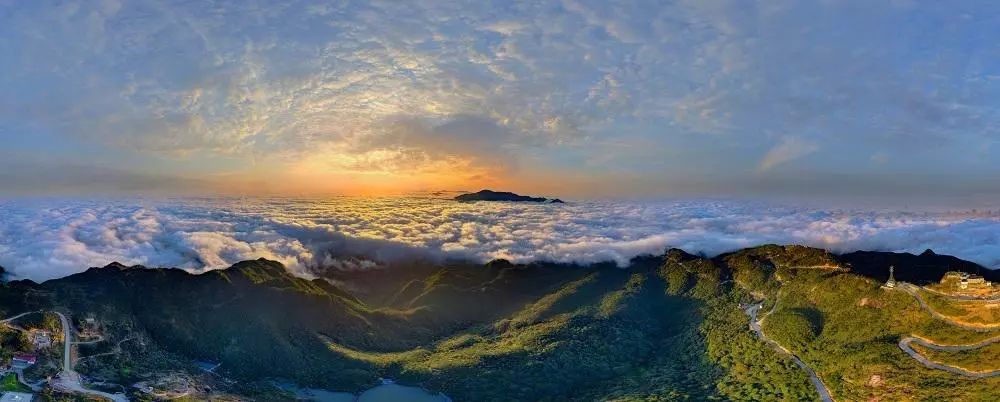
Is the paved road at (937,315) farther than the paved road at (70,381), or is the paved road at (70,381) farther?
the paved road at (937,315)

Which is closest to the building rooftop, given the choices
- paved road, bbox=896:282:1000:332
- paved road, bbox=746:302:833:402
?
paved road, bbox=746:302:833:402

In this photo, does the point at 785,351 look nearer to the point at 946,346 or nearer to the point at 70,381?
the point at 946,346

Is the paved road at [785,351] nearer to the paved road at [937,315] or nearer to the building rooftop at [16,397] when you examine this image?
the paved road at [937,315]

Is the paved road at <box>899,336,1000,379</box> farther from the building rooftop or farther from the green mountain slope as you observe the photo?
the building rooftop

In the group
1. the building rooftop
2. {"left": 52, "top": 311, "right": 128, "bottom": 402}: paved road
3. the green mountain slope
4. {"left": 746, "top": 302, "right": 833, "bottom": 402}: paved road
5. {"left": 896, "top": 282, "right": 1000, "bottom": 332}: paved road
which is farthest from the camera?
the green mountain slope

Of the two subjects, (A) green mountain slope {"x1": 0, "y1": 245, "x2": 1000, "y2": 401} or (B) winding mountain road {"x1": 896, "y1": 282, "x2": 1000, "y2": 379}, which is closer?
(B) winding mountain road {"x1": 896, "y1": 282, "x2": 1000, "y2": 379}

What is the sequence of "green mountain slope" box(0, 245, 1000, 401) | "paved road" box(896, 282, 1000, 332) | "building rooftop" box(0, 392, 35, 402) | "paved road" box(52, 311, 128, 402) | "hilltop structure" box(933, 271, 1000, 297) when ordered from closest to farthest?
1. "building rooftop" box(0, 392, 35, 402)
2. "paved road" box(52, 311, 128, 402)
3. "paved road" box(896, 282, 1000, 332)
4. "hilltop structure" box(933, 271, 1000, 297)
5. "green mountain slope" box(0, 245, 1000, 401)

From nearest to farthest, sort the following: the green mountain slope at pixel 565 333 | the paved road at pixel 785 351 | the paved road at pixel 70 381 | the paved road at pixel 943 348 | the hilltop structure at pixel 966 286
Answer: the paved road at pixel 70 381 → the paved road at pixel 943 348 → the paved road at pixel 785 351 → the hilltop structure at pixel 966 286 → the green mountain slope at pixel 565 333

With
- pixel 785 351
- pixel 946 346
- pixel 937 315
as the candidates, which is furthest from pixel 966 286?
pixel 785 351

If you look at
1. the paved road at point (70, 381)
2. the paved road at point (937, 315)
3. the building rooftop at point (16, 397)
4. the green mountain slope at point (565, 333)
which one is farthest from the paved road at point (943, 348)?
the building rooftop at point (16, 397)

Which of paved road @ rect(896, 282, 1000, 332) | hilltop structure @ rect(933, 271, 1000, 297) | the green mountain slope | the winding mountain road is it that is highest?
hilltop structure @ rect(933, 271, 1000, 297)
